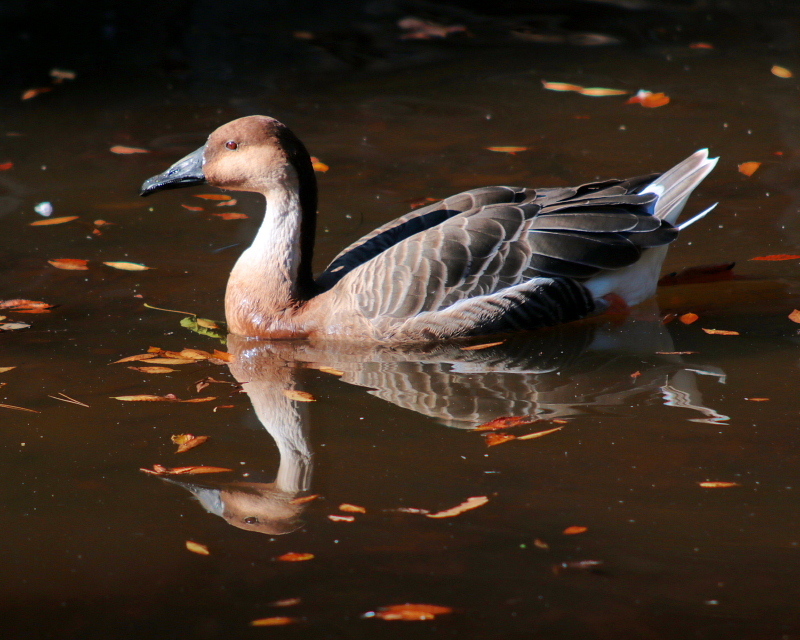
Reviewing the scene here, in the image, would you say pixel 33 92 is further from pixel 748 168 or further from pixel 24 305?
pixel 748 168

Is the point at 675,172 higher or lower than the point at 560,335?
higher

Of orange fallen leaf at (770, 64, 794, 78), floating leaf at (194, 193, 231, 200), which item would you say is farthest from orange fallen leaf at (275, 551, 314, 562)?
orange fallen leaf at (770, 64, 794, 78)

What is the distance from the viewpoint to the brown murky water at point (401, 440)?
11.3 ft

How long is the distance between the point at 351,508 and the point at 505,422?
99 cm

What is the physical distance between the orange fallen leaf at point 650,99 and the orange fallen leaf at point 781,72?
137cm

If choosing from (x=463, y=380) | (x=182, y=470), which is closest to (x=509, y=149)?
(x=463, y=380)

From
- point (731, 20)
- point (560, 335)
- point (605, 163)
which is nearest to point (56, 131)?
point (605, 163)

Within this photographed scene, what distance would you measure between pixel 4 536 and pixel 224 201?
440cm

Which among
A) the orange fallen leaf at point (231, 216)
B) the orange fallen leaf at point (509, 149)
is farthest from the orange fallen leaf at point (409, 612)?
the orange fallen leaf at point (509, 149)

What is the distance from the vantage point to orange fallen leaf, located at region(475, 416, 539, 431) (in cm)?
460

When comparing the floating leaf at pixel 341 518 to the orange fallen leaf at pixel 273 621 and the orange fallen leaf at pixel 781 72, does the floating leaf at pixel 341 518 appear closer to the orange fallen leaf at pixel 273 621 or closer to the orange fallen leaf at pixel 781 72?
the orange fallen leaf at pixel 273 621

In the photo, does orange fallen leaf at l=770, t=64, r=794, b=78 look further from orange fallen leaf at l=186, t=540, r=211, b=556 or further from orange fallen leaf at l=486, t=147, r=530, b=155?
orange fallen leaf at l=186, t=540, r=211, b=556

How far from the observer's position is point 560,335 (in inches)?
230

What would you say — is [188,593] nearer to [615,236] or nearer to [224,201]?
[615,236]
